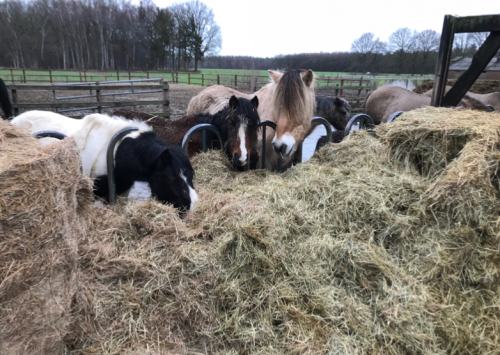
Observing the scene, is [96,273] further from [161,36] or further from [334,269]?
[161,36]

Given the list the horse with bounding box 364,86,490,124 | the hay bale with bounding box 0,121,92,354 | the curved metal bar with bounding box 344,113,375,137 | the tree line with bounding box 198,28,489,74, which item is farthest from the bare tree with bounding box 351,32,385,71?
the hay bale with bounding box 0,121,92,354

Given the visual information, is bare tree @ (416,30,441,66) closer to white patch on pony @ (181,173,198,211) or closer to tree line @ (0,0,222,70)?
tree line @ (0,0,222,70)

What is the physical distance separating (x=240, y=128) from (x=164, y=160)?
1170 mm

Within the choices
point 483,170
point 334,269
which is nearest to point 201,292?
point 334,269

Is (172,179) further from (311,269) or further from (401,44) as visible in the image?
(401,44)

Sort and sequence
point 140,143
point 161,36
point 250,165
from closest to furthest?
point 140,143
point 250,165
point 161,36

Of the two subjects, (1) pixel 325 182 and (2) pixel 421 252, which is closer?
(2) pixel 421 252

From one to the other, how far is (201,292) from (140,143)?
69.3 inches

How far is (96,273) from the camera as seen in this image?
1818 mm

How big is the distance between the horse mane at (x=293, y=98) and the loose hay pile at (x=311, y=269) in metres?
1.28

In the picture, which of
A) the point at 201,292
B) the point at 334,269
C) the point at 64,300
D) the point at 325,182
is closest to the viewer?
the point at 64,300

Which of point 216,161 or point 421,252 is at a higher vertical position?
point 216,161

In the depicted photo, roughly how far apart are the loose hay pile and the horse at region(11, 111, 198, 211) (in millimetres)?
333

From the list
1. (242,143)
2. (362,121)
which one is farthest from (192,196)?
(362,121)
